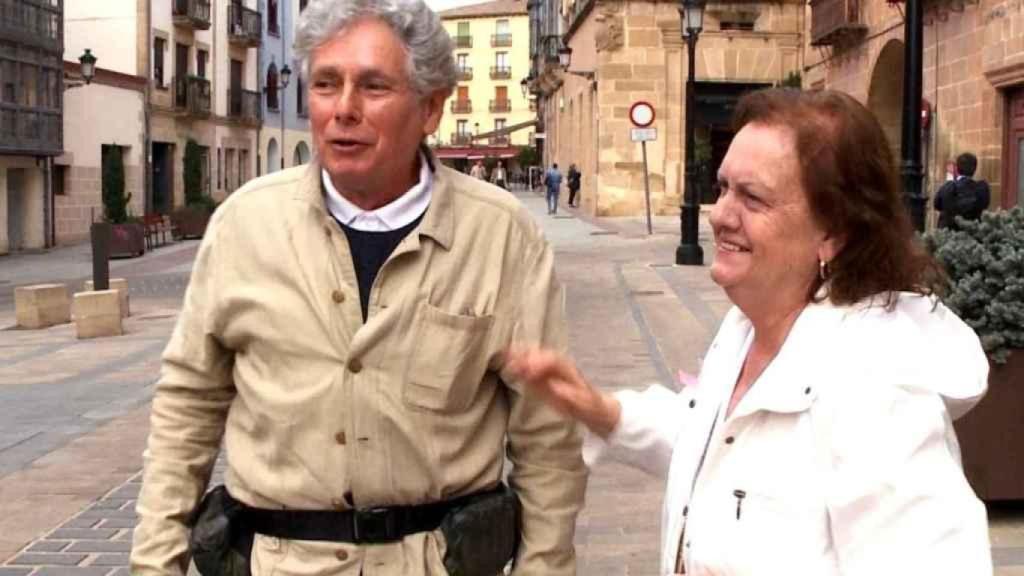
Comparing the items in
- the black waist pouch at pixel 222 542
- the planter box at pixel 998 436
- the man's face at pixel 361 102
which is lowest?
the planter box at pixel 998 436

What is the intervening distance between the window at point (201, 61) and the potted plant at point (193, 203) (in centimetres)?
311

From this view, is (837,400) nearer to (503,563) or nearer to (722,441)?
(722,441)

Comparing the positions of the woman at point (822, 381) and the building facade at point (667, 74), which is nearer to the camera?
the woman at point (822, 381)

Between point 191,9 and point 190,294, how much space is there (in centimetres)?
3860

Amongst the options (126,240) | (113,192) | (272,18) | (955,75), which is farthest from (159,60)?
(955,75)

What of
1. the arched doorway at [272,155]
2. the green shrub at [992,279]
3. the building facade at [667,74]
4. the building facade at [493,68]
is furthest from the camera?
the building facade at [493,68]

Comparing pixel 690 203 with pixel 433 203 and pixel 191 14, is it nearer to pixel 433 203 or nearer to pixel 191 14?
pixel 433 203

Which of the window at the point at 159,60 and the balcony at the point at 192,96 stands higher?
the window at the point at 159,60

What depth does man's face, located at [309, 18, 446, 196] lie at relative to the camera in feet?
7.70

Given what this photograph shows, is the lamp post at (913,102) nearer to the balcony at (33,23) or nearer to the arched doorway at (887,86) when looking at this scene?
the arched doorway at (887,86)

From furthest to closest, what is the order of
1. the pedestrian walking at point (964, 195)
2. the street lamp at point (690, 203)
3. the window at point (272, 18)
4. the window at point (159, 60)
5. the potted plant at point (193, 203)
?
1. the window at point (272, 18)
2. the window at point (159, 60)
3. the potted plant at point (193, 203)
4. the street lamp at point (690, 203)
5. the pedestrian walking at point (964, 195)

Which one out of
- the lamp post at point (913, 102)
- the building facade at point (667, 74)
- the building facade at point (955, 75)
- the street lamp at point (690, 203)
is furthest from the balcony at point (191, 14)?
the lamp post at point (913, 102)

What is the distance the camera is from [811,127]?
2008 mm

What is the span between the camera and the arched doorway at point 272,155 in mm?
49562
